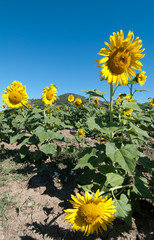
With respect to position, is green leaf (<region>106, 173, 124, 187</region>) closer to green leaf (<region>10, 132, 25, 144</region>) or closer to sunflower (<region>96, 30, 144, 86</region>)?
sunflower (<region>96, 30, 144, 86</region>)

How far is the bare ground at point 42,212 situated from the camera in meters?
1.99

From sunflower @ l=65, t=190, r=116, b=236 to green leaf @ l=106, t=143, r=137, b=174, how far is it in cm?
41

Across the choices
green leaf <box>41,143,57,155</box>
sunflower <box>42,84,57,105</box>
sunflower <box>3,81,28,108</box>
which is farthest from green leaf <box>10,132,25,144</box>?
sunflower <box>42,84,57,105</box>

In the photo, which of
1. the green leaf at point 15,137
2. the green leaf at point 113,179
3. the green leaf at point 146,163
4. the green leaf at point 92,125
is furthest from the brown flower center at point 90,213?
the green leaf at point 15,137

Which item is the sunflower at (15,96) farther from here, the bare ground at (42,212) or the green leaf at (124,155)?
the green leaf at (124,155)

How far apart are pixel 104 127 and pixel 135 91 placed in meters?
1.90

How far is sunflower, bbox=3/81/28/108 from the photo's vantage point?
370 cm

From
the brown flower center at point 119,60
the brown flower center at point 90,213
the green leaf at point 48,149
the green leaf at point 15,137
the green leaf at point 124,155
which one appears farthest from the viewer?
the green leaf at point 15,137

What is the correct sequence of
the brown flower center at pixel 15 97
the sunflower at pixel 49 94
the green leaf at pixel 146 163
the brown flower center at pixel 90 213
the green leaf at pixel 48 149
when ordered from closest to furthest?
the brown flower center at pixel 90 213 < the green leaf at pixel 146 163 < the green leaf at pixel 48 149 < the brown flower center at pixel 15 97 < the sunflower at pixel 49 94

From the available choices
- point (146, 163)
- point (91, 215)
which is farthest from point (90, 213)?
point (146, 163)

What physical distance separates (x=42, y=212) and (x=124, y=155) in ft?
4.93

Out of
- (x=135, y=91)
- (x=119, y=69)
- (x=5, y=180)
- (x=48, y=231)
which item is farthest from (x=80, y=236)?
(x=135, y=91)

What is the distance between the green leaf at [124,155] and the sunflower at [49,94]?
252 cm

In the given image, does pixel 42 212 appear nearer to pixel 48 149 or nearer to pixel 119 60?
pixel 48 149
